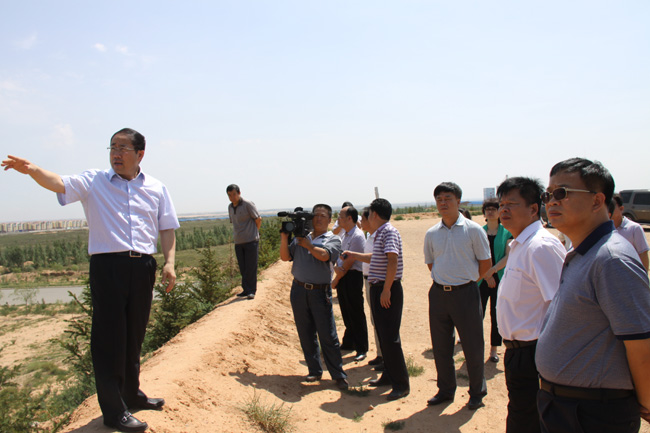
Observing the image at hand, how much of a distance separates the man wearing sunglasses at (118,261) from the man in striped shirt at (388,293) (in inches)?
94.6

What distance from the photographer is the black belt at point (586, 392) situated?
1.80m

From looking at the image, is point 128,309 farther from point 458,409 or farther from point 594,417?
point 458,409

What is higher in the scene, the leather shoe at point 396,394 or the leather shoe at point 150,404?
the leather shoe at point 150,404

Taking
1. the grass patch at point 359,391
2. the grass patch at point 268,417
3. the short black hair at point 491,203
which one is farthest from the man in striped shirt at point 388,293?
the short black hair at point 491,203

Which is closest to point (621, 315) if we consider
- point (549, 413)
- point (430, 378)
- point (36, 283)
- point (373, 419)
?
point (549, 413)

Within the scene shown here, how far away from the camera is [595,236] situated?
188 centimetres

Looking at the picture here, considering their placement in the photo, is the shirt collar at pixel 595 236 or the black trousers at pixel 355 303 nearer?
the shirt collar at pixel 595 236

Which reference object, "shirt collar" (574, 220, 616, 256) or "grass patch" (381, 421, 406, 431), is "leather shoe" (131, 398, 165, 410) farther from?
"shirt collar" (574, 220, 616, 256)

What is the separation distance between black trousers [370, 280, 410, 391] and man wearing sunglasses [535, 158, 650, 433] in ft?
8.60

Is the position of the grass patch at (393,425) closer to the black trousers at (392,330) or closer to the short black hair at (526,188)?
the black trousers at (392,330)

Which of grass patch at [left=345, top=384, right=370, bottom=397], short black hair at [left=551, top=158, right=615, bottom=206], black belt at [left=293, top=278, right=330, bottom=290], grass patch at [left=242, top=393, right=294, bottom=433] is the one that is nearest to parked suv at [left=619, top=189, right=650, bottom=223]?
grass patch at [left=345, top=384, right=370, bottom=397]

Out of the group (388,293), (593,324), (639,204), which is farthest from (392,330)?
(639,204)

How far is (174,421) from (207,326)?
10.4 feet

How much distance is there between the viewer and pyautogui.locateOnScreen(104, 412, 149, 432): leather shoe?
307 centimetres
